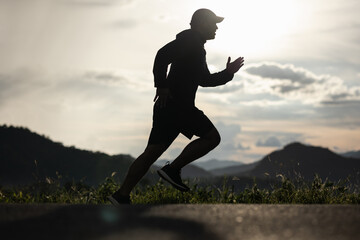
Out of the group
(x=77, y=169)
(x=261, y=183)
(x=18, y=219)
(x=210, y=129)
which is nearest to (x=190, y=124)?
(x=210, y=129)

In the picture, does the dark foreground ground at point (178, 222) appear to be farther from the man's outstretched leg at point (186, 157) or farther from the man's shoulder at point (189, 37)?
the man's shoulder at point (189, 37)

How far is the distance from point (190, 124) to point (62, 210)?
6.16 feet

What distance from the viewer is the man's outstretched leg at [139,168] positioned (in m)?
5.04

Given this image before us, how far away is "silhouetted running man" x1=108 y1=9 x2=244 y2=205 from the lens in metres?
5.06

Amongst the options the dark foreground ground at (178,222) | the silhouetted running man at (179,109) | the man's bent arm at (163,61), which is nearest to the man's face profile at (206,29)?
the silhouetted running man at (179,109)

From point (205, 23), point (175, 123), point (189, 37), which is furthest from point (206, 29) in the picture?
point (175, 123)

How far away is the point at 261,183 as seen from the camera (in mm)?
6609

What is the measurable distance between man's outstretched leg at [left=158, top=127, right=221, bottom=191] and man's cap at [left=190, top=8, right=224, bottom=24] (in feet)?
3.99

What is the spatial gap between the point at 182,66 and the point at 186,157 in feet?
3.06

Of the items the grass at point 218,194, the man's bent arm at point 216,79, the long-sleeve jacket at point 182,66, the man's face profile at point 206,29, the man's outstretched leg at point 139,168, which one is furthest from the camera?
the grass at point 218,194

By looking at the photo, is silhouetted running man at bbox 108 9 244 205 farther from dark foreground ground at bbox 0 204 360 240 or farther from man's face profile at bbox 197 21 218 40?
dark foreground ground at bbox 0 204 360 240

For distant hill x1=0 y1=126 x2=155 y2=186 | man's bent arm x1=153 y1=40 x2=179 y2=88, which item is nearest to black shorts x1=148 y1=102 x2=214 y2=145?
man's bent arm x1=153 y1=40 x2=179 y2=88

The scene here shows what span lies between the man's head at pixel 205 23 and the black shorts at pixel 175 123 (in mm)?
810

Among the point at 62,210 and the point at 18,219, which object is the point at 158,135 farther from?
the point at 18,219
